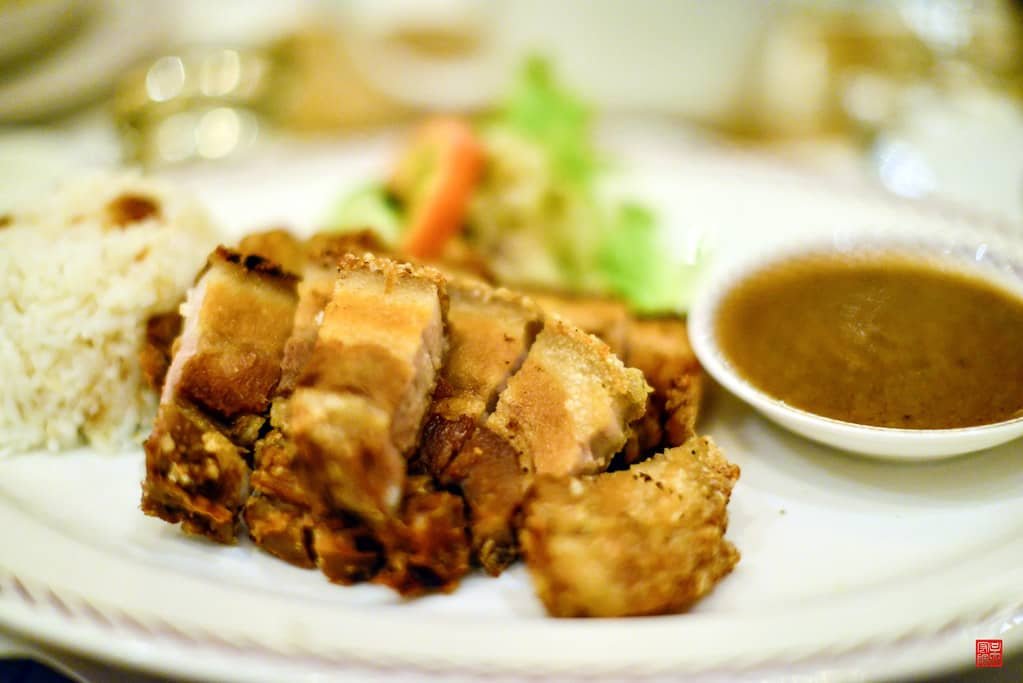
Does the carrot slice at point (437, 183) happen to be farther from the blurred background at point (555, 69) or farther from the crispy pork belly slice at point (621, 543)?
the crispy pork belly slice at point (621, 543)

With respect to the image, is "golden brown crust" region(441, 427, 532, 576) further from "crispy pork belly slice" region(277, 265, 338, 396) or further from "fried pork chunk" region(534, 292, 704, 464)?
"crispy pork belly slice" region(277, 265, 338, 396)

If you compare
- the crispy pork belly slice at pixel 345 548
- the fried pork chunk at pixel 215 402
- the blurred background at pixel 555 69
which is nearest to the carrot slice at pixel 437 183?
the blurred background at pixel 555 69

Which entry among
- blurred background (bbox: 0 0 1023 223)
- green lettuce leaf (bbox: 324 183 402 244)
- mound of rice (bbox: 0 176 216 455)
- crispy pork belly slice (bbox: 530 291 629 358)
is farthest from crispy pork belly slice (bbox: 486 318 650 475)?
blurred background (bbox: 0 0 1023 223)

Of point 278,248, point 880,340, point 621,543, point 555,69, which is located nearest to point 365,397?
point 621,543

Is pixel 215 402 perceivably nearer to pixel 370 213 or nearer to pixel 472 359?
pixel 472 359

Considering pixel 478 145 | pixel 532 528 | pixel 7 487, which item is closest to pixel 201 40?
pixel 478 145
